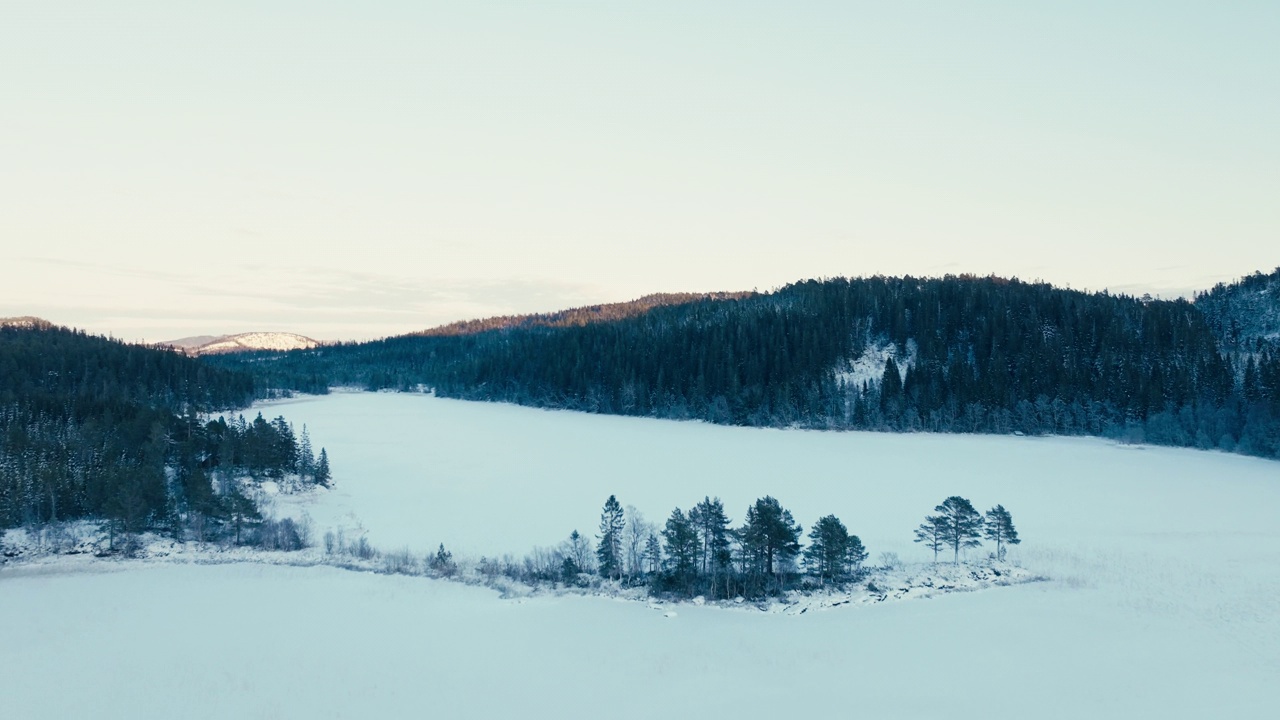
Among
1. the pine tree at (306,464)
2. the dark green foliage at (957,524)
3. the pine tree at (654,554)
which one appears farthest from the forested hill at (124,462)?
the dark green foliage at (957,524)

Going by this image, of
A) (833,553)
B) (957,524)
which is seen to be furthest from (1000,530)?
(833,553)

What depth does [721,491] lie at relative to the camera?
57.1m

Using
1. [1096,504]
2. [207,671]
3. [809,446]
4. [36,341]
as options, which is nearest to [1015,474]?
[1096,504]

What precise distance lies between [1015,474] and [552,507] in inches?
1706

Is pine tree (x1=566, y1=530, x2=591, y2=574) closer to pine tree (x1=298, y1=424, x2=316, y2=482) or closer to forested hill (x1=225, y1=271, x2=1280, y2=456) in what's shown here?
pine tree (x1=298, y1=424, x2=316, y2=482)

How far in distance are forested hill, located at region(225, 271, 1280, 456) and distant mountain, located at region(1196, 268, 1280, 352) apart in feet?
17.1

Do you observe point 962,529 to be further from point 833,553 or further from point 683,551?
point 683,551

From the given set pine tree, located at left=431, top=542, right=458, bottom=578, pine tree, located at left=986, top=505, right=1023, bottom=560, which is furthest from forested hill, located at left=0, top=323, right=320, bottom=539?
pine tree, located at left=986, top=505, right=1023, bottom=560

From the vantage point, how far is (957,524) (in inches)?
1483

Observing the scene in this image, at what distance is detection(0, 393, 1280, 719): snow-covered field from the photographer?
2266 centimetres

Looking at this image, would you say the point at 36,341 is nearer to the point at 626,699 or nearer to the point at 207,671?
the point at 207,671

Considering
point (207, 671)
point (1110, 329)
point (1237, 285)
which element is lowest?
point (207, 671)

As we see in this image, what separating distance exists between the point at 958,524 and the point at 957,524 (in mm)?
136

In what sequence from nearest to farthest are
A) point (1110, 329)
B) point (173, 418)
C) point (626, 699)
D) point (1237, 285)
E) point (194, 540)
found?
point (626, 699), point (194, 540), point (173, 418), point (1110, 329), point (1237, 285)
